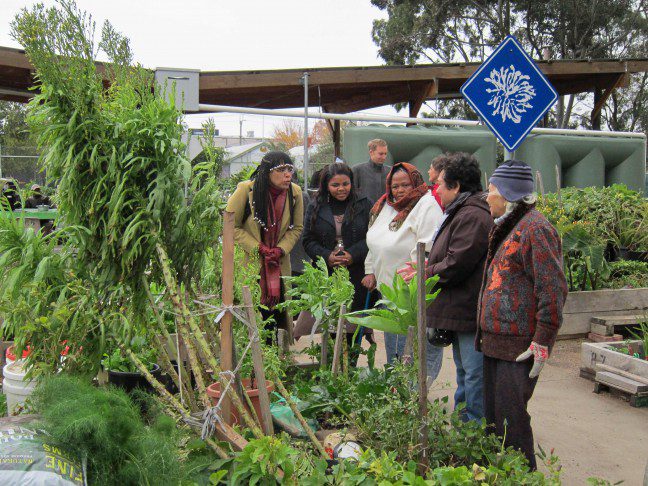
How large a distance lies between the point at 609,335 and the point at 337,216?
320 centimetres

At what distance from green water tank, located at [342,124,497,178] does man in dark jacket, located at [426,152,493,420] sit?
5593 millimetres

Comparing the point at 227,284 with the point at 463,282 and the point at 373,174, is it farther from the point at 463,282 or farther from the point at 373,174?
the point at 373,174

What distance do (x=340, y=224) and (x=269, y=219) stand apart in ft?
1.99

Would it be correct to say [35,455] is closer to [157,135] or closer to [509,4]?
[157,135]

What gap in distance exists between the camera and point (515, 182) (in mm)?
3230

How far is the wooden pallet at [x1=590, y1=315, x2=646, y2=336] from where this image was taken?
20.9 ft

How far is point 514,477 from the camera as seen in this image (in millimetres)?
2572

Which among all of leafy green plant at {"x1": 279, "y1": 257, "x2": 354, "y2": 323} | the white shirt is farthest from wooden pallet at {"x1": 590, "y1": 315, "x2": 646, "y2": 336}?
leafy green plant at {"x1": 279, "y1": 257, "x2": 354, "y2": 323}

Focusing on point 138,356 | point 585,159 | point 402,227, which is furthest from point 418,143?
point 138,356

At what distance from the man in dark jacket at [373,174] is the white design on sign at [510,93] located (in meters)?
1.87

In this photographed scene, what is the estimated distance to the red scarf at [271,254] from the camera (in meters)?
4.94

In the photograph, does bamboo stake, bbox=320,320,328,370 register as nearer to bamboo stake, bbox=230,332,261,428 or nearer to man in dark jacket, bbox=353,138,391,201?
bamboo stake, bbox=230,332,261,428

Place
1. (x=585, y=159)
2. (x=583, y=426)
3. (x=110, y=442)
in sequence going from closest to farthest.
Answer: (x=110, y=442), (x=583, y=426), (x=585, y=159)

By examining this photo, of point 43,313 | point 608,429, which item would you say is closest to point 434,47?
point 608,429
